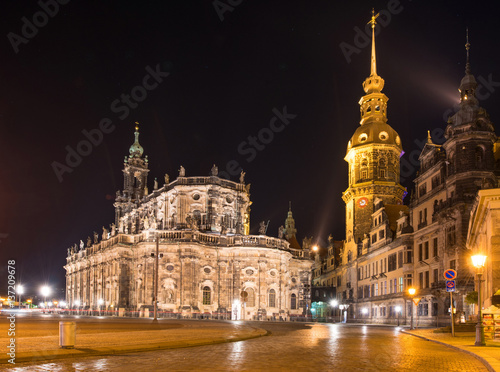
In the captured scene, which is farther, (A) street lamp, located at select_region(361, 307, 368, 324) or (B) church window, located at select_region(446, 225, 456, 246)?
(A) street lamp, located at select_region(361, 307, 368, 324)

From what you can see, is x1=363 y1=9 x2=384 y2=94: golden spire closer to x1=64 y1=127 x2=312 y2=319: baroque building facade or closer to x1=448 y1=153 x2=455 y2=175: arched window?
x1=64 y1=127 x2=312 y2=319: baroque building facade

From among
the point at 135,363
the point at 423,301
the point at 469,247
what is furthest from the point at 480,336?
the point at 423,301

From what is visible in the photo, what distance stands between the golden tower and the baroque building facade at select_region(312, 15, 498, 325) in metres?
0.14

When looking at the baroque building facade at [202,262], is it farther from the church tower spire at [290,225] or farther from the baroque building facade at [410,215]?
the church tower spire at [290,225]

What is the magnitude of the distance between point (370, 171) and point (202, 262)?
28462 mm

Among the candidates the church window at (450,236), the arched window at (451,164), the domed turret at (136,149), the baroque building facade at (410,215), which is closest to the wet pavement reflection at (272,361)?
the baroque building facade at (410,215)

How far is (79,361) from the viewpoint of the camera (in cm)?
1466

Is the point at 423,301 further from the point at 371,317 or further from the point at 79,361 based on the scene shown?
the point at 79,361

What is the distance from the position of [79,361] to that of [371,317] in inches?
2289

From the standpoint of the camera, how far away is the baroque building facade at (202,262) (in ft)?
211

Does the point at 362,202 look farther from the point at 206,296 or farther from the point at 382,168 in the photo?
the point at 206,296

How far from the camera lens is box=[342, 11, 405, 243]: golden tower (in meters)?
76.4

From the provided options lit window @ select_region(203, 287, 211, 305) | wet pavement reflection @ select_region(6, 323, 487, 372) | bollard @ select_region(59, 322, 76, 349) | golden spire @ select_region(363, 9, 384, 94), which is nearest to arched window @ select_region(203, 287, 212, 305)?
lit window @ select_region(203, 287, 211, 305)

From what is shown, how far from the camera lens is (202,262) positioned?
219 feet
